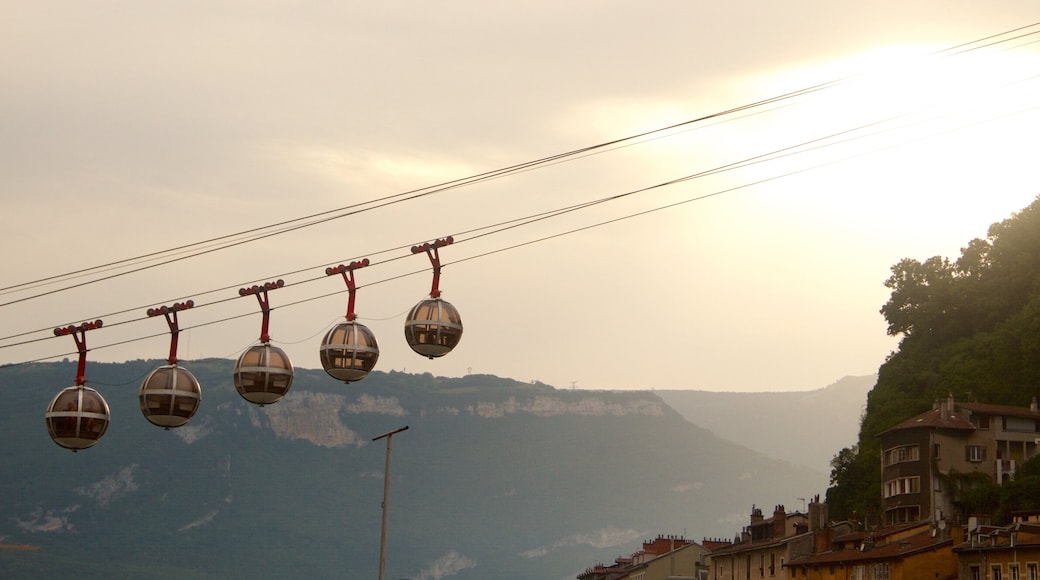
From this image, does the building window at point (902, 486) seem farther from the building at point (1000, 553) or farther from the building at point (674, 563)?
the building at point (674, 563)

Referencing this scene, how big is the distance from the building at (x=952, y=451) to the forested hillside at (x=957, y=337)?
27.6 ft

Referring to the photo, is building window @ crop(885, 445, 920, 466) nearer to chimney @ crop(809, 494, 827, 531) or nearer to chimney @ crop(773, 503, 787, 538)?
chimney @ crop(809, 494, 827, 531)

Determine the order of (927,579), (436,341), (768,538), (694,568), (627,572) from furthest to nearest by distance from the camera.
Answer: (627,572)
(694,568)
(768,538)
(927,579)
(436,341)

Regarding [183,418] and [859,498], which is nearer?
[183,418]

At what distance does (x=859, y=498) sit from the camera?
11875 centimetres

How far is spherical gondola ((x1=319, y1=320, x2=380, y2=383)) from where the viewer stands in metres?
33.8

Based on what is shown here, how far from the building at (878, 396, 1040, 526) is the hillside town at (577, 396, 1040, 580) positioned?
0.21 feet

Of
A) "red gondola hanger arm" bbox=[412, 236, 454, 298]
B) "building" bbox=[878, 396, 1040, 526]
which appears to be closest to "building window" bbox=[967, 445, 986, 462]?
"building" bbox=[878, 396, 1040, 526]

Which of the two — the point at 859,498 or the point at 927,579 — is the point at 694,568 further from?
the point at 927,579

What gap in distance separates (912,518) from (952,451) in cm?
501

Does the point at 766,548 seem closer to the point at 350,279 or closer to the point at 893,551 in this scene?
the point at 893,551

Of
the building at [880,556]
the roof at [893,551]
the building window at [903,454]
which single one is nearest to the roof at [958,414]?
the building window at [903,454]

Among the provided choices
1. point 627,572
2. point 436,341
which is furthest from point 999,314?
point 436,341

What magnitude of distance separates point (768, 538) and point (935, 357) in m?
24.8
